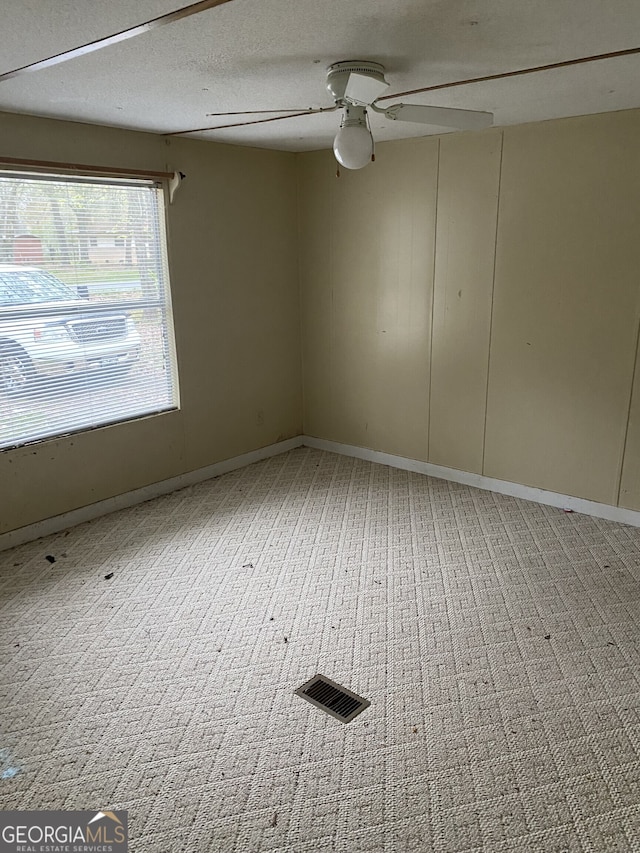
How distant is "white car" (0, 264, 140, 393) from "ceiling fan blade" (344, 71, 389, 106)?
6.35 feet

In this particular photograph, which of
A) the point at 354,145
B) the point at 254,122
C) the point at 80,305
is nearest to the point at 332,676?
the point at 354,145

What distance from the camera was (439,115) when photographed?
2328 mm

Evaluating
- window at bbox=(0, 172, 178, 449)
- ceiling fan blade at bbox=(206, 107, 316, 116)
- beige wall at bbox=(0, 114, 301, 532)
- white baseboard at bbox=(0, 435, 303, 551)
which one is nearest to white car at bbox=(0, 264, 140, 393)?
window at bbox=(0, 172, 178, 449)

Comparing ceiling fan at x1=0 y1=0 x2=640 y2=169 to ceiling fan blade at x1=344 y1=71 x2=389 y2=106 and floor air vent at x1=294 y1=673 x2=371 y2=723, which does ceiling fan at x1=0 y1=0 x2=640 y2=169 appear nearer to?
ceiling fan blade at x1=344 y1=71 x2=389 y2=106

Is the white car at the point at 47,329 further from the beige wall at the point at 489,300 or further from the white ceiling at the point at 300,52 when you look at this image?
the beige wall at the point at 489,300

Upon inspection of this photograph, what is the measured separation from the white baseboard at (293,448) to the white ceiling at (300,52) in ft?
7.09

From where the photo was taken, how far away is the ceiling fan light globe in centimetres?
235

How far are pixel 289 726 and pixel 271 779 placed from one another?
0.75 feet

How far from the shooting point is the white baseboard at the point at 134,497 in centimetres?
344

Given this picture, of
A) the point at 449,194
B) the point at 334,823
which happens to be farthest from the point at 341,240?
the point at 334,823

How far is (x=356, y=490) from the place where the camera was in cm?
416

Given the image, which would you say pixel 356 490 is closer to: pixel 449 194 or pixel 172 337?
pixel 172 337

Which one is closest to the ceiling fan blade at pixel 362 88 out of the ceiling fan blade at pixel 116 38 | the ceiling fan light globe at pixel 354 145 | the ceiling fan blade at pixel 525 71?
the ceiling fan light globe at pixel 354 145

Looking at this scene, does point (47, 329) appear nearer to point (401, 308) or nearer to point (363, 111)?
point (363, 111)
